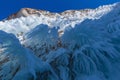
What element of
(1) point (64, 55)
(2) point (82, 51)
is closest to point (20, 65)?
(1) point (64, 55)

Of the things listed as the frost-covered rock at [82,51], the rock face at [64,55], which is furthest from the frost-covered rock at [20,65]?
the frost-covered rock at [82,51]

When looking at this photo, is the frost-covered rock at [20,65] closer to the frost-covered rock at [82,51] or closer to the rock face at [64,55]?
the rock face at [64,55]

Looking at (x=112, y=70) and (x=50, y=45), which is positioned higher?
(x=50, y=45)

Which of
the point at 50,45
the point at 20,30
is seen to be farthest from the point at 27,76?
the point at 20,30

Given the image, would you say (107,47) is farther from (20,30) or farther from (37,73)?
(20,30)

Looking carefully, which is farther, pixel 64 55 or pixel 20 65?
pixel 64 55

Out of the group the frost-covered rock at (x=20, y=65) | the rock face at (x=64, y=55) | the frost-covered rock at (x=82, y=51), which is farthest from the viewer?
the frost-covered rock at (x=82, y=51)

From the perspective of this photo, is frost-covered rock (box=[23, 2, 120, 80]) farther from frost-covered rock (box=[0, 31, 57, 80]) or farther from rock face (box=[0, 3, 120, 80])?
frost-covered rock (box=[0, 31, 57, 80])

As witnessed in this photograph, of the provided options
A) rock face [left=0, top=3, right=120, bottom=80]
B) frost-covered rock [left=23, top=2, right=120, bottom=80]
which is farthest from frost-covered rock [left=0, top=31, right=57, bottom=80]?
frost-covered rock [left=23, top=2, right=120, bottom=80]

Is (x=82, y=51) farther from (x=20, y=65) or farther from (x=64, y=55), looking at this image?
(x=20, y=65)

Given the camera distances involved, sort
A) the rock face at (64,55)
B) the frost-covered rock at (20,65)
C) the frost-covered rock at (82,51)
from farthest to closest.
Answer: the frost-covered rock at (82,51), the rock face at (64,55), the frost-covered rock at (20,65)

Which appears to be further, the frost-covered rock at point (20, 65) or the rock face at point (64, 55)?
the rock face at point (64, 55)
